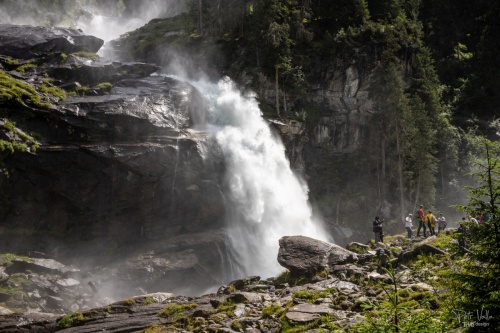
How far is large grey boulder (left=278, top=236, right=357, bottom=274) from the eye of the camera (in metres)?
17.5

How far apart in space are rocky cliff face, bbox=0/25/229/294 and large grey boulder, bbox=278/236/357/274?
7.58 m

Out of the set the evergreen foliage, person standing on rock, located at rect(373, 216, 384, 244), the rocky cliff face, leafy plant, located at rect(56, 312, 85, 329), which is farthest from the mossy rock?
the evergreen foliage

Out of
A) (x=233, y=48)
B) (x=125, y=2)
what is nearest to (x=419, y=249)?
(x=233, y=48)

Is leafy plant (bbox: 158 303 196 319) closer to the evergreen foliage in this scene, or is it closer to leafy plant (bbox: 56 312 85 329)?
leafy plant (bbox: 56 312 85 329)

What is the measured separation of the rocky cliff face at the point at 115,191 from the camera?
947 inches

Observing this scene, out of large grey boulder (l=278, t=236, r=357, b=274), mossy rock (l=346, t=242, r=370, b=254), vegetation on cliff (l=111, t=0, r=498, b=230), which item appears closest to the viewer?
large grey boulder (l=278, t=236, r=357, b=274)

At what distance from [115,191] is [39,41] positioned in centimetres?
1599

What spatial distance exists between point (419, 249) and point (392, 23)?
3341 centimetres

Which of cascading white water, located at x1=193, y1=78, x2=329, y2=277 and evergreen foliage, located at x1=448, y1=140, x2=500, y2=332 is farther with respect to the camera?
cascading white water, located at x1=193, y1=78, x2=329, y2=277

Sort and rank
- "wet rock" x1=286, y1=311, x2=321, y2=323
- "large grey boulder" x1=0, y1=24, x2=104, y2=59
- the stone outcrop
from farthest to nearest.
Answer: "large grey boulder" x1=0, y1=24, x2=104, y2=59
the stone outcrop
"wet rock" x1=286, y1=311, x2=321, y2=323

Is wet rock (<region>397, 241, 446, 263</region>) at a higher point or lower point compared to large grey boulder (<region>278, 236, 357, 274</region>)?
lower

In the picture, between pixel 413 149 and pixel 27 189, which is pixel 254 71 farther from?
pixel 27 189

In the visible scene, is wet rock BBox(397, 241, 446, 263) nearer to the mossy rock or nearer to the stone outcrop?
the stone outcrop

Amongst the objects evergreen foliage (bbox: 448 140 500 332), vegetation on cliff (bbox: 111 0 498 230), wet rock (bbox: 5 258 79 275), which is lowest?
evergreen foliage (bbox: 448 140 500 332)
